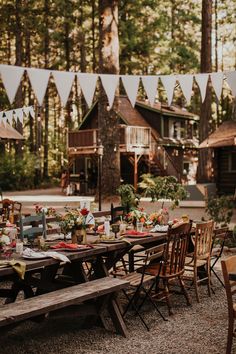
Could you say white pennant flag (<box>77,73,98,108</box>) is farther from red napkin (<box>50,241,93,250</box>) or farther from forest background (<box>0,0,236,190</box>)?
forest background (<box>0,0,236,190</box>)

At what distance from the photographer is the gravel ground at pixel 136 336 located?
16.1 ft

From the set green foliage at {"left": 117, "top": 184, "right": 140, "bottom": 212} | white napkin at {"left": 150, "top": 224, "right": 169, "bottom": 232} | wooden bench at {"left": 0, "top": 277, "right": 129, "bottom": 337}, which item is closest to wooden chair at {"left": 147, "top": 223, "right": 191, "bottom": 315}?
white napkin at {"left": 150, "top": 224, "right": 169, "bottom": 232}

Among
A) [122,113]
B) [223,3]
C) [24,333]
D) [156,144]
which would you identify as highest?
[223,3]

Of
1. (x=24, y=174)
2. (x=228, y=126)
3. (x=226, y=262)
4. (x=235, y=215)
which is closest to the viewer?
(x=226, y=262)

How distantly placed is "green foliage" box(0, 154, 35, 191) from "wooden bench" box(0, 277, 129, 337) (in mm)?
28191

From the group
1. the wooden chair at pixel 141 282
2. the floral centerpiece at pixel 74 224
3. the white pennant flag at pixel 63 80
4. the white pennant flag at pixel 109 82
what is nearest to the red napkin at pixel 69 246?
the floral centerpiece at pixel 74 224

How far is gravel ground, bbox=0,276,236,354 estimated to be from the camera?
4914 mm

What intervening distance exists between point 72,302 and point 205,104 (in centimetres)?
2007

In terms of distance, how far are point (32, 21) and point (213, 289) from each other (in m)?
28.4

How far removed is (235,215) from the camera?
60.0ft

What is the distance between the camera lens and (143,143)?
29375 mm

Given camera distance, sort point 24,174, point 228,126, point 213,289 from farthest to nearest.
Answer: point 24,174 < point 228,126 < point 213,289

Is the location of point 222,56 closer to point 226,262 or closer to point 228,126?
point 228,126

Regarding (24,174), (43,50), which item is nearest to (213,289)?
(24,174)
